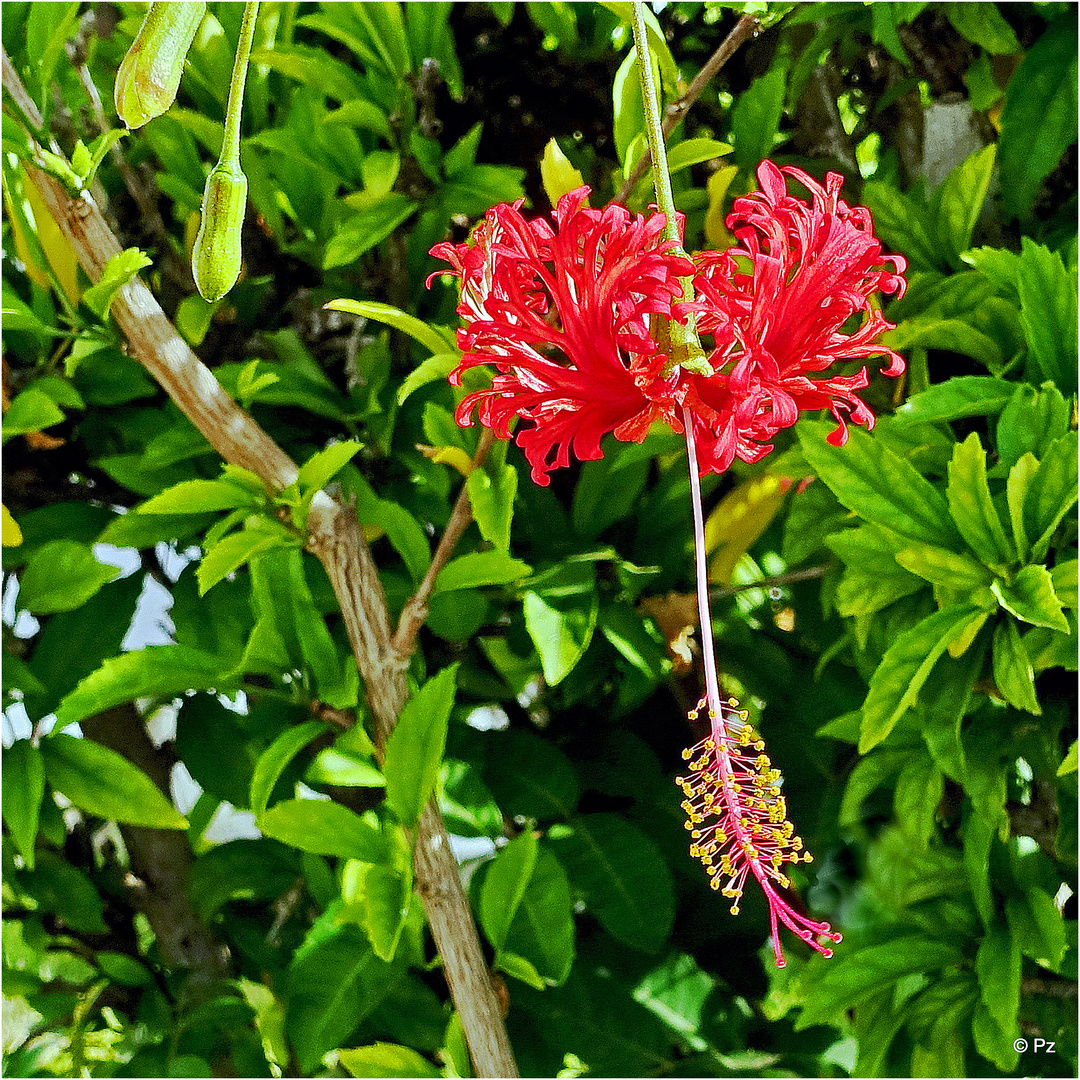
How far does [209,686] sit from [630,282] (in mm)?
418

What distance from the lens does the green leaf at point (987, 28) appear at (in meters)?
0.73

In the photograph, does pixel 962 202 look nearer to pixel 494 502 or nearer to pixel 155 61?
pixel 494 502

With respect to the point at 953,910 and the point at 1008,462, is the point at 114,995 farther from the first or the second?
the point at 1008,462

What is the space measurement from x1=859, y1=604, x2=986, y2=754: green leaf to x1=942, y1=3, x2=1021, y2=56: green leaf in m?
0.38

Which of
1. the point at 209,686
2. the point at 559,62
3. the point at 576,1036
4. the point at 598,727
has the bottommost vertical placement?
the point at 576,1036

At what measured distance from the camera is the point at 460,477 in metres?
0.82

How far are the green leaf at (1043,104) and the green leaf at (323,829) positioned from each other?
1.97ft

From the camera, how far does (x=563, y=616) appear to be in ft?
2.30

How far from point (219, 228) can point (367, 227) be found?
0.34m

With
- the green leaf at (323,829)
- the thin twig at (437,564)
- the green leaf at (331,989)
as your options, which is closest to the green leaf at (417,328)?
the thin twig at (437,564)

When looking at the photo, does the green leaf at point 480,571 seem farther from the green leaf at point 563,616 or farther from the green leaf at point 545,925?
the green leaf at point 545,925

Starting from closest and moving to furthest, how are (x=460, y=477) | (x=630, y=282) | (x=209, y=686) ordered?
1. (x=630, y=282)
2. (x=209, y=686)
3. (x=460, y=477)

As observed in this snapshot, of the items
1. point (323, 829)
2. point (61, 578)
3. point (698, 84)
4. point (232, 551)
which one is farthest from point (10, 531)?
point (698, 84)

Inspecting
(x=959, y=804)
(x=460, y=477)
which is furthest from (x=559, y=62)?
(x=959, y=804)
